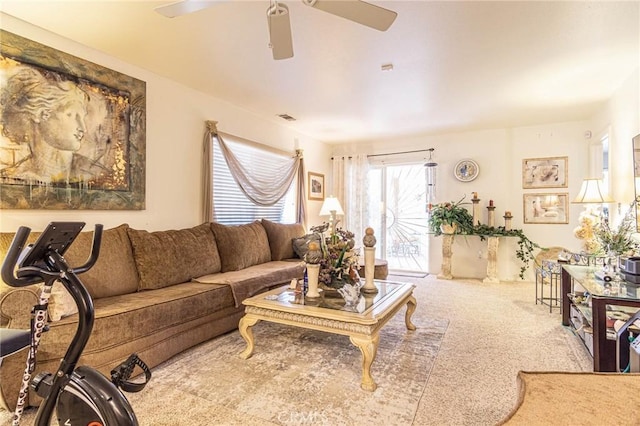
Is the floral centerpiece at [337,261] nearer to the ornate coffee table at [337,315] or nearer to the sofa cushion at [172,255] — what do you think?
the ornate coffee table at [337,315]

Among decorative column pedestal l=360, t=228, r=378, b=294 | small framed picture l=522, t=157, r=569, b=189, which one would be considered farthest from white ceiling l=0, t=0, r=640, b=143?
decorative column pedestal l=360, t=228, r=378, b=294

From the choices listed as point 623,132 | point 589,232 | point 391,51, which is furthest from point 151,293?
point 623,132

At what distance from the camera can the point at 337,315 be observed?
2.13 m

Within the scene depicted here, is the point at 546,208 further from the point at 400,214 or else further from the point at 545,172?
the point at 400,214

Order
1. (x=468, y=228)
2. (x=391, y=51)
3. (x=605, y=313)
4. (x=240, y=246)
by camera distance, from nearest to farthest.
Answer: (x=605, y=313), (x=391, y=51), (x=240, y=246), (x=468, y=228)

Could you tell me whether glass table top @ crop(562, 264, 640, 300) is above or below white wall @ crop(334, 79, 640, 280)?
below

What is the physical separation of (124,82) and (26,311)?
2145mm

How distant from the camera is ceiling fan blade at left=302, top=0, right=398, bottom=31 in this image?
63.7 inches

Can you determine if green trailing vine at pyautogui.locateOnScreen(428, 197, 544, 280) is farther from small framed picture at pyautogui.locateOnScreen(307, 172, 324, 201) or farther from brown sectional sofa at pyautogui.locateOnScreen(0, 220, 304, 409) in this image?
brown sectional sofa at pyautogui.locateOnScreen(0, 220, 304, 409)

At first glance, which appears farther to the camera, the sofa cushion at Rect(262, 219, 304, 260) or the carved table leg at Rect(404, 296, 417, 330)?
the sofa cushion at Rect(262, 219, 304, 260)

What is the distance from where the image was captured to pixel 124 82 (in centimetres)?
304

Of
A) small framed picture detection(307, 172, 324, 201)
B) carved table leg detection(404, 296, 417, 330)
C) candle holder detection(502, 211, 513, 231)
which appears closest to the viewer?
carved table leg detection(404, 296, 417, 330)

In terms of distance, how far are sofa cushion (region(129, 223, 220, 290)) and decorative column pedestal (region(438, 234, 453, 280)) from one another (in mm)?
3735

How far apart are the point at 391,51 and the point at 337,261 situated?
5.96ft
